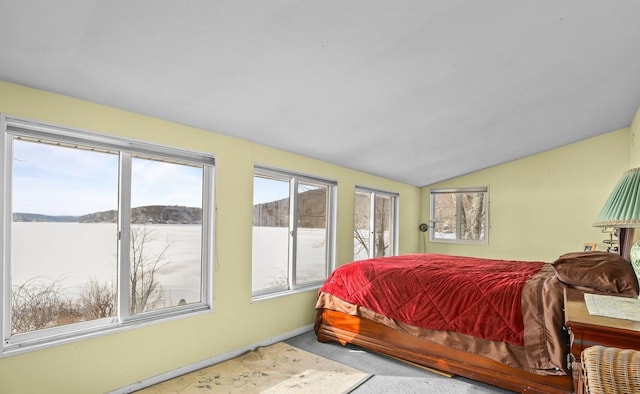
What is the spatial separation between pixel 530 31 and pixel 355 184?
9.42 feet

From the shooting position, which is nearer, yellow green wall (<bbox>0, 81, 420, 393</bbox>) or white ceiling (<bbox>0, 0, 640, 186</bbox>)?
white ceiling (<bbox>0, 0, 640, 186</bbox>)

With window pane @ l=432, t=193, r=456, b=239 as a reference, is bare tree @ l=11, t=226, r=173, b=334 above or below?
below

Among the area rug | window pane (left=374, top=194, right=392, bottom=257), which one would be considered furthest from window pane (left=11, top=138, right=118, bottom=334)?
window pane (left=374, top=194, right=392, bottom=257)

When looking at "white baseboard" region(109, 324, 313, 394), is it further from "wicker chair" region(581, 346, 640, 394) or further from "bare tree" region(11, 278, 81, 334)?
"wicker chair" region(581, 346, 640, 394)

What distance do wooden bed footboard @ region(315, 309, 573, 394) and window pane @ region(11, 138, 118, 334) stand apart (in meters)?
1.94

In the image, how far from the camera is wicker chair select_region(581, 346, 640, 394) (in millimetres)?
1180

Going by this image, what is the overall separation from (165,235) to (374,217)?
10.5 ft

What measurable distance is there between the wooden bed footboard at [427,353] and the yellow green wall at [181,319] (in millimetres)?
516

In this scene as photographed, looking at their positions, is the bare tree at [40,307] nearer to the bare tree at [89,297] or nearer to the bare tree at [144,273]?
the bare tree at [89,297]

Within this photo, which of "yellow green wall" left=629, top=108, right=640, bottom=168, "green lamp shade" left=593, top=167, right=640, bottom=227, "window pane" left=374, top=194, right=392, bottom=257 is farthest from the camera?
"window pane" left=374, top=194, right=392, bottom=257

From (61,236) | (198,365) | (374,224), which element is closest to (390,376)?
(198,365)

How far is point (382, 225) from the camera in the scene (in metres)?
5.54

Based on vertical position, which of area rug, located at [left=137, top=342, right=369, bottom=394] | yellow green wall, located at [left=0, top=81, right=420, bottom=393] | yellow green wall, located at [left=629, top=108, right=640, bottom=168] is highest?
yellow green wall, located at [left=629, top=108, right=640, bottom=168]

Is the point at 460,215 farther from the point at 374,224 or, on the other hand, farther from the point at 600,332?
the point at 600,332
